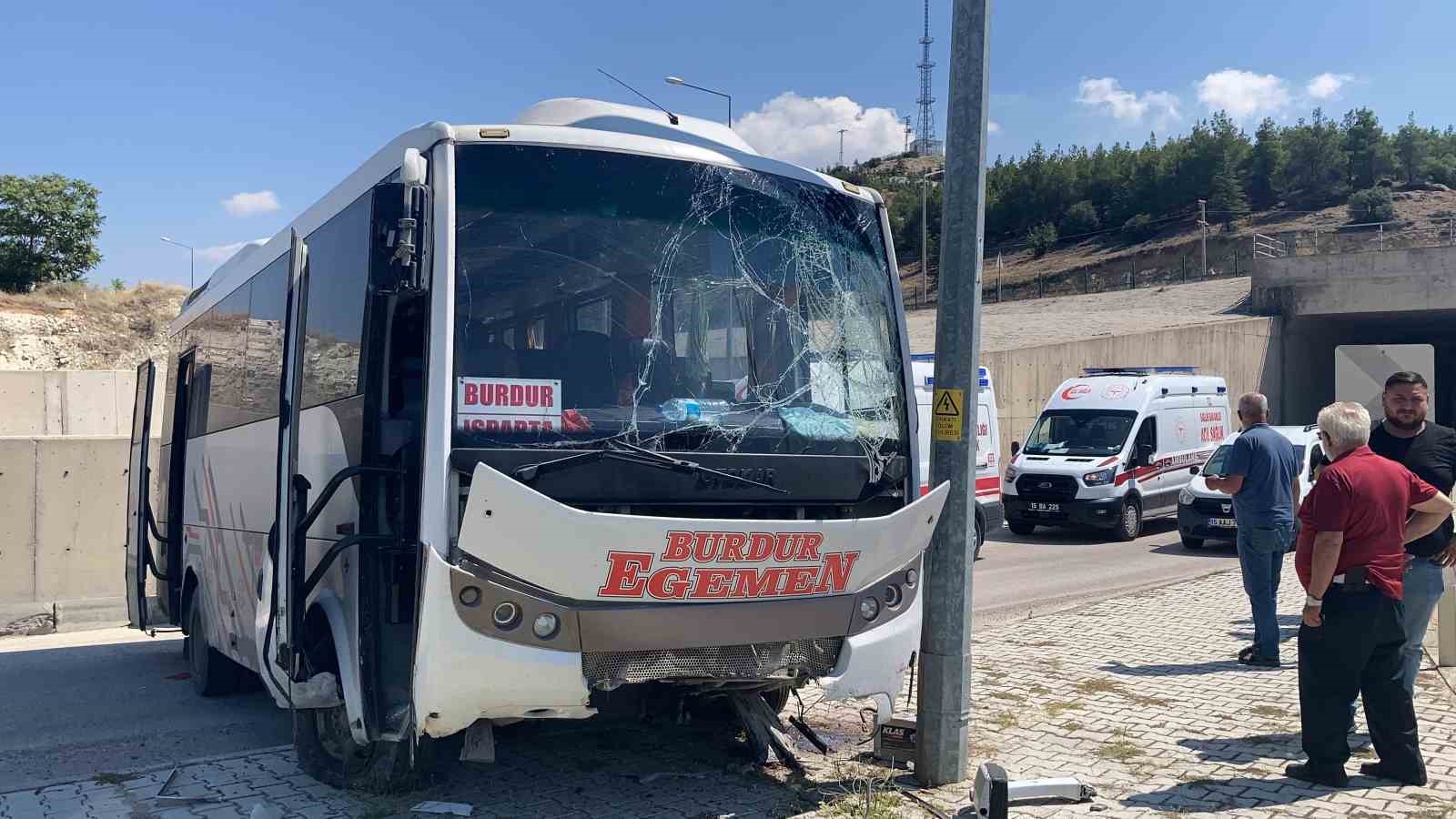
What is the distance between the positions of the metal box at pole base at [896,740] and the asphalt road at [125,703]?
146 inches

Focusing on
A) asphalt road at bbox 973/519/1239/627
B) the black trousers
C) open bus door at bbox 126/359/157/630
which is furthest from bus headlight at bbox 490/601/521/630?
asphalt road at bbox 973/519/1239/627

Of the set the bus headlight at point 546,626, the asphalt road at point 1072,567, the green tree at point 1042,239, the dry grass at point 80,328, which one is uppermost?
the green tree at point 1042,239

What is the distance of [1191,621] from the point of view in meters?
10.7

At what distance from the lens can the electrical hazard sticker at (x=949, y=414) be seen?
573 cm

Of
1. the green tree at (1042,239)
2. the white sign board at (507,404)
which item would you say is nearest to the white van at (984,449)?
the white sign board at (507,404)

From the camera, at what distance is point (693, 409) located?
5090 millimetres

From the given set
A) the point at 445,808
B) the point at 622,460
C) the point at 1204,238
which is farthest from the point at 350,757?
the point at 1204,238

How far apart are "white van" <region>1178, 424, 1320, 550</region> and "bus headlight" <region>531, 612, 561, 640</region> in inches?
588

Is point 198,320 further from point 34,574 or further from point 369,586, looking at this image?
point 369,586

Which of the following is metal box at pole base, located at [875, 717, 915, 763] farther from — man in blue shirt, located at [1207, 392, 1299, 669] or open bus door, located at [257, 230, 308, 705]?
man in blue shirt, located at [1207, 392, 1299, 669]

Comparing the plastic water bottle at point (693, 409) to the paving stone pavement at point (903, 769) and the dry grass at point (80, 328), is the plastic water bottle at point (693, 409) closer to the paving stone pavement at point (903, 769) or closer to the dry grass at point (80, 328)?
the paving stone pavement at point (903, 769)

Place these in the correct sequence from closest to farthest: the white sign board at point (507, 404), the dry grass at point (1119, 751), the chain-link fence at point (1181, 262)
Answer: the white sign board at point (507, 404), the dry grass at point (1119, 751), the chain-link fence at point (1181, 262)

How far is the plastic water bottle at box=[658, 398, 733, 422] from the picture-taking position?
504cm

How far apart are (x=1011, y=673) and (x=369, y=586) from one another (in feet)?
17.1
